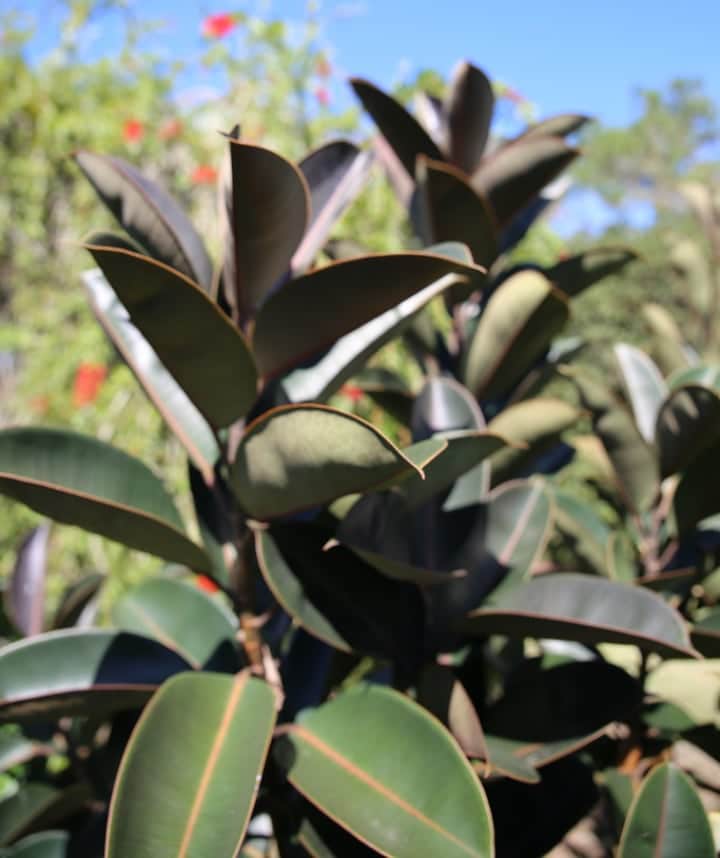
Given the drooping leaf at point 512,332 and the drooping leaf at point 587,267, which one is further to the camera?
the drooping leaf at point 587,267

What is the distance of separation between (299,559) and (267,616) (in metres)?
0.12

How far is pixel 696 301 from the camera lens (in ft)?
6.53

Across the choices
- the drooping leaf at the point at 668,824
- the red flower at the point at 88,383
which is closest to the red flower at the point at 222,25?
the red flower at the point at 88,383

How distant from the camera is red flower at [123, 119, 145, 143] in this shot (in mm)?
4176

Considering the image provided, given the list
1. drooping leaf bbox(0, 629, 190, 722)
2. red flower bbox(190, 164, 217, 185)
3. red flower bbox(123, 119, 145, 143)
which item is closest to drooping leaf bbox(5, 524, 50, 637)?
drooping leaf bbox(0, 629, 190, 722)

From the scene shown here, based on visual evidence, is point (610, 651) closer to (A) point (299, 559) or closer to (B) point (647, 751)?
(B) point (647, 751)

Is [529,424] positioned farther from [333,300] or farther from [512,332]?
[333,300]

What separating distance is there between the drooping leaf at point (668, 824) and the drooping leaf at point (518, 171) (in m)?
0.79

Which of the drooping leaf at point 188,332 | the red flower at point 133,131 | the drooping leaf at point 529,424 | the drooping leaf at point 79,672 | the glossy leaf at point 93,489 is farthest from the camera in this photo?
the red flower at point 133,131

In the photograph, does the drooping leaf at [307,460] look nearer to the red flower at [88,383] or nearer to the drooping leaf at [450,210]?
the drooping leaf at [450,210]

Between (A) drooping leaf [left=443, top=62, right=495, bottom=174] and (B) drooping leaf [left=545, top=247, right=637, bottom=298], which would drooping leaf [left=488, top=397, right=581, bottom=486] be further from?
(A) drooping leaf [left=443, top=62, right=495, bottom=174]

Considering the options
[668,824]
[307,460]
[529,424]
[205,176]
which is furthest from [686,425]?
[205,176]

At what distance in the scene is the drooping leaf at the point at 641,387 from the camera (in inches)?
51.4

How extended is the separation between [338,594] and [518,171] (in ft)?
2.17
